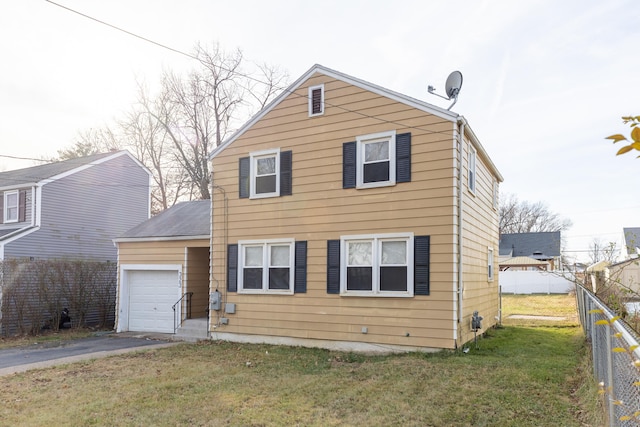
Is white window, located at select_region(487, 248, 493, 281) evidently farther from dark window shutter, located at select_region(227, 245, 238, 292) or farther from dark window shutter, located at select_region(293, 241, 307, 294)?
dark window shutter, located at select_region(227, 245, 238, 292)

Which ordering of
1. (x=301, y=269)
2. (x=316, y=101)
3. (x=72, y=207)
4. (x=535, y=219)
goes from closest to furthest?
(x=301, y=269)
(x=316, y=101)
(x=72, y=207)
(x=535, y=219)

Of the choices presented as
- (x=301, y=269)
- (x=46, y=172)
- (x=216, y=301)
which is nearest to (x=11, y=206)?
(x=46, y=172)

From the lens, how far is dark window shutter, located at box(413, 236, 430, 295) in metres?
9.73

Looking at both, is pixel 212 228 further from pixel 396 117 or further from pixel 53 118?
pixel 53 118

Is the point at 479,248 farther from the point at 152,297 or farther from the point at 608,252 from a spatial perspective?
the point at 152,297

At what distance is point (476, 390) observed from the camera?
22.2 ft

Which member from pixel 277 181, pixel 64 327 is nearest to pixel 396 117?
pixel 277 181

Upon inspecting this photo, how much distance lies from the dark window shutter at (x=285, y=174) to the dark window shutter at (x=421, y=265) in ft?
11.4

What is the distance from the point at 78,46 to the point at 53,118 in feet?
22.6

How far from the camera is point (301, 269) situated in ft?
36.9

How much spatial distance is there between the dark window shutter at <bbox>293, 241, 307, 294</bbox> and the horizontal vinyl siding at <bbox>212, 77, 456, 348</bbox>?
0.13 metres

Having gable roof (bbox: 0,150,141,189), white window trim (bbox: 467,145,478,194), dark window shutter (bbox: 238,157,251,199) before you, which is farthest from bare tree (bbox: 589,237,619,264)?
gable roof (bbox: 0,150,141,189)

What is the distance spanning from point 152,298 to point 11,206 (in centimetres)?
795

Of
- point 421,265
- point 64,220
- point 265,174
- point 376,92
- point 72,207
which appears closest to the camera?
point 421,265
